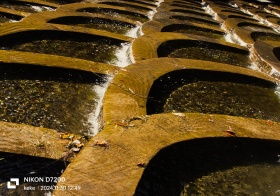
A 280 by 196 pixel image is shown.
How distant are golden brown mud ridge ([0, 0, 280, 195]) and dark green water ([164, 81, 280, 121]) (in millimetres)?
26

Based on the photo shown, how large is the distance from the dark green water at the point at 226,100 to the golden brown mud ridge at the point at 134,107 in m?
0.03

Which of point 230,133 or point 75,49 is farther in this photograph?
point 75,49

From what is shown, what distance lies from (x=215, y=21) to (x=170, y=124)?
10597mm

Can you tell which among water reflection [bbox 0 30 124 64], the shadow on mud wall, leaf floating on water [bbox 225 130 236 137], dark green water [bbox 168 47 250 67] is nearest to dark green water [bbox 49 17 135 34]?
water reflection [bbox 0 30 124 64]

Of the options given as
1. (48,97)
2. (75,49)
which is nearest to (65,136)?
(48,97)

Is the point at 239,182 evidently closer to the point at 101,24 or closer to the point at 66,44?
the point at 66,44

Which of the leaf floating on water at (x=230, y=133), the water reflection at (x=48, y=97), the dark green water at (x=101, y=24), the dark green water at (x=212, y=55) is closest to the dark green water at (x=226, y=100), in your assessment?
the leaf floating on water at (x=230, y=133)

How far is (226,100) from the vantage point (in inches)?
249

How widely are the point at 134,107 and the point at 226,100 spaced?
104 inches

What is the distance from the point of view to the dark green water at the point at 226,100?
5.80 metres

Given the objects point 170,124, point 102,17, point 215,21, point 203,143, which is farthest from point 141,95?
point 215,21

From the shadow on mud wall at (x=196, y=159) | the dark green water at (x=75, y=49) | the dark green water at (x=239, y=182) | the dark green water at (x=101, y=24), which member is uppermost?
the dark green water at (x=101, y=24)

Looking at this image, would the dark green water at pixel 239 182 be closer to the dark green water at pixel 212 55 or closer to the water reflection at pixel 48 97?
the water reflection at pixel 48 97

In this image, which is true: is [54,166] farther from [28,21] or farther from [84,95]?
[28,21]
